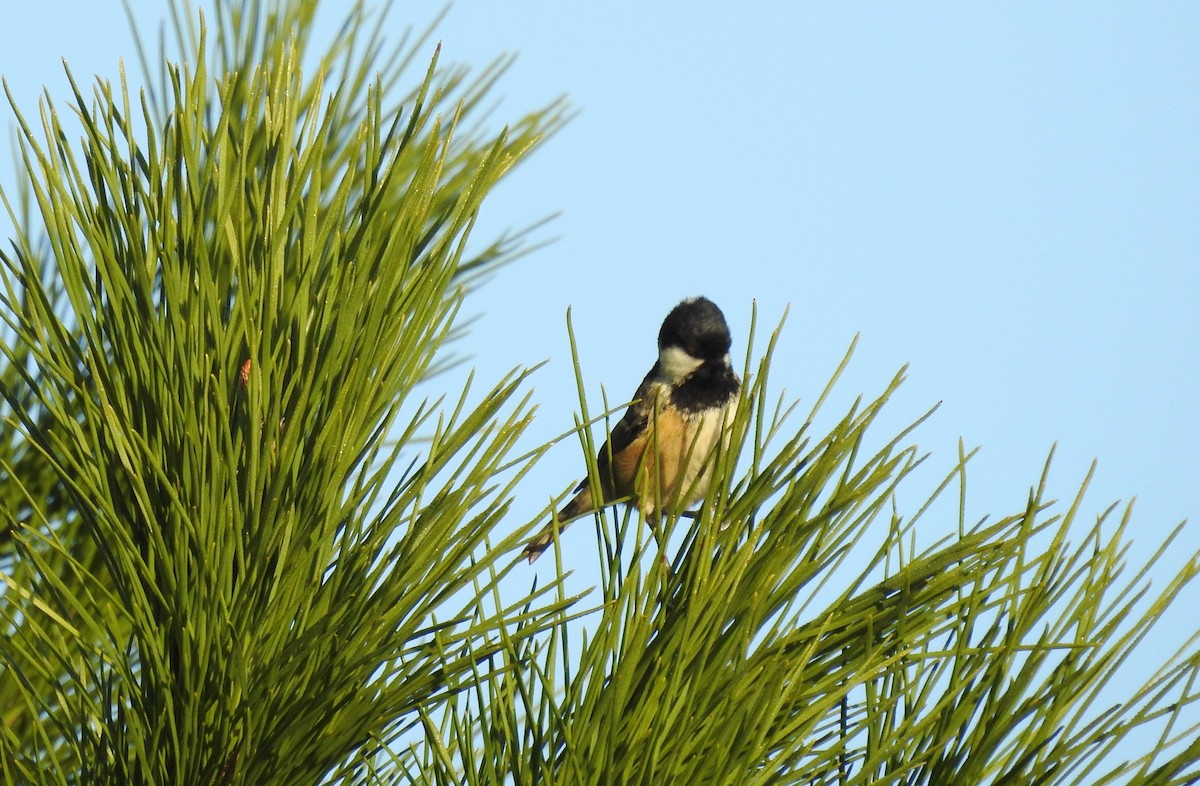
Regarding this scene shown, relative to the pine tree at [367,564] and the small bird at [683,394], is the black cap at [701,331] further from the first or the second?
the pine tree at [367,564]

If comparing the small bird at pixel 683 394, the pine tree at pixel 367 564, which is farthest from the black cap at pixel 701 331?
the pine tree at pixel 367 564

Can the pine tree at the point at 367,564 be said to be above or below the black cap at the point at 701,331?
below

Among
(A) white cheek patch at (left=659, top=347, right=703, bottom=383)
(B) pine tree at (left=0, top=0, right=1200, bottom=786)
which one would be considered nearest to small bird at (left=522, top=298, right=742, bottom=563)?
(A) white cheek patch at (left=659, top=347, right=703, bottom=383)

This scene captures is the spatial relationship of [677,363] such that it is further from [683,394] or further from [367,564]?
[367,564]

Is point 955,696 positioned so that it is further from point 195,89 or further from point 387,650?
point 195,89

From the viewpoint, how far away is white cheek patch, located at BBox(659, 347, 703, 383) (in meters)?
2.81

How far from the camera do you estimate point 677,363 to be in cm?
286

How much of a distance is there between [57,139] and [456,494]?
41cm

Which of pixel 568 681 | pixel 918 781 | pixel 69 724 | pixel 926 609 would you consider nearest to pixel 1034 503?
pixel 926 609

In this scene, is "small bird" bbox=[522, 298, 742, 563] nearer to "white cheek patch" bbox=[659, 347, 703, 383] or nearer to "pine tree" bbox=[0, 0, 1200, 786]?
"white cheek patch" bbox=[659, 347, 703, 383]

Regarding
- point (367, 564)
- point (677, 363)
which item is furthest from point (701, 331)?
point (367, 564)

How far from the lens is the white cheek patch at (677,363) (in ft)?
9.23

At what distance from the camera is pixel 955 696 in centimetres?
90

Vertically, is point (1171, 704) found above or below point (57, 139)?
below
